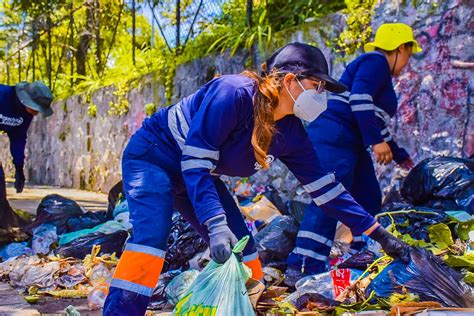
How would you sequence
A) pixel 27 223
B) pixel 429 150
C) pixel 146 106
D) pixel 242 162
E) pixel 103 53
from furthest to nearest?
pixel 103 53, pixel 146 106, pixel 27 223, pixel 429 150, pixel 242 162

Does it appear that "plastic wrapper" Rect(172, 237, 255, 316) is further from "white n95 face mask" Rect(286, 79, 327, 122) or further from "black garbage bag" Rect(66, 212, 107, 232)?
"black garbage bag" Rect(66, 212, 107, 232)

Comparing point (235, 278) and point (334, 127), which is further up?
point (334, 127)

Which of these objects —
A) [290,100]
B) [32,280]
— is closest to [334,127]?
[290,100]

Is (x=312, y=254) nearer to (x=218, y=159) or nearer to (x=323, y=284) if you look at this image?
(x=323, y=284)

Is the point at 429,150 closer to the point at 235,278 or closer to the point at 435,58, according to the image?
the point at 435,58

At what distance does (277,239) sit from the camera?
15.2 ft

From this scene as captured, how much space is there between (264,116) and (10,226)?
4433 mm

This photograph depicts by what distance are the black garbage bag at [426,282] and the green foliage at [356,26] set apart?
11.8 ft

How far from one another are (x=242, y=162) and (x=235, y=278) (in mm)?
549

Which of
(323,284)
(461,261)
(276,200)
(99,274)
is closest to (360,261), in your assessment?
(323,284)

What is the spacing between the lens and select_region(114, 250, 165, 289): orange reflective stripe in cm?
254

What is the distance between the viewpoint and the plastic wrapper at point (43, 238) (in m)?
5.52

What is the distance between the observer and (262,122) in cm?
255

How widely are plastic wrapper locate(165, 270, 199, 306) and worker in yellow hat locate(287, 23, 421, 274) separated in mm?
668
